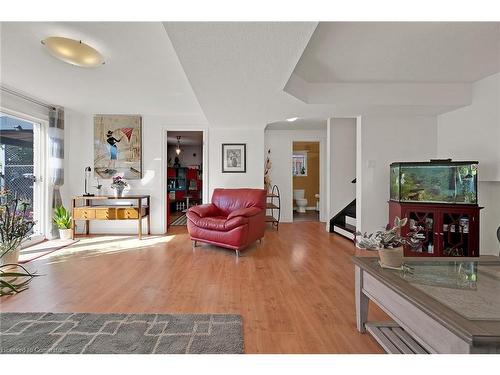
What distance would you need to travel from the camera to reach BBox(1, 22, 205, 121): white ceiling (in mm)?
2225

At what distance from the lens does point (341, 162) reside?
5449 mm

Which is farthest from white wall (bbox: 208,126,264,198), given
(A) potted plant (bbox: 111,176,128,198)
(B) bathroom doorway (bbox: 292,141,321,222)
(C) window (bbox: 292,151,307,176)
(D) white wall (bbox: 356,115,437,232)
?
(C) window (bbox: 292,151,307,176)

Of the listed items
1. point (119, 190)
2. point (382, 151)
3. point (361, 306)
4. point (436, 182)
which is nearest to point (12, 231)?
point (119, 190)

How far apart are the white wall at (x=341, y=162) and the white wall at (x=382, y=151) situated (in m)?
1.23

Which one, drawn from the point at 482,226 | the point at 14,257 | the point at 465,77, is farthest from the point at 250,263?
the point at 465,77

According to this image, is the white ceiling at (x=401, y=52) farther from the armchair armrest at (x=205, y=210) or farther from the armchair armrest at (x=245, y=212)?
the armchair armrest at (x=205, y=210)

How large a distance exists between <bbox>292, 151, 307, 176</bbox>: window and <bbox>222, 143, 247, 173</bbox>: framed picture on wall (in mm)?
4311

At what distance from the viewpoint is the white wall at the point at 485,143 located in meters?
3.22

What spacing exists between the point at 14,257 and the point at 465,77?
5.80 m

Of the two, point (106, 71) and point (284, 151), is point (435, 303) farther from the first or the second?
point (284, 151)

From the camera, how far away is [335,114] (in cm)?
409

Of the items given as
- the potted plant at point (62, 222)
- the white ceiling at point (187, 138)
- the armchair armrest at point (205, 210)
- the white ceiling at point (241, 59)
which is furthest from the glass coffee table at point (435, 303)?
the white ceiling at point (187, 138)

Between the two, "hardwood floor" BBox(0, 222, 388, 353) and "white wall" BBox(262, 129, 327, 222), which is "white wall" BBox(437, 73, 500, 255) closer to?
"hardwood floor" BBox(0, 222, 388, 353)

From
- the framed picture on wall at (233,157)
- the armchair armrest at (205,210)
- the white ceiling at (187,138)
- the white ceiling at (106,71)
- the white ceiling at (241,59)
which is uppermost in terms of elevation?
the white ceiling at (187,138)
